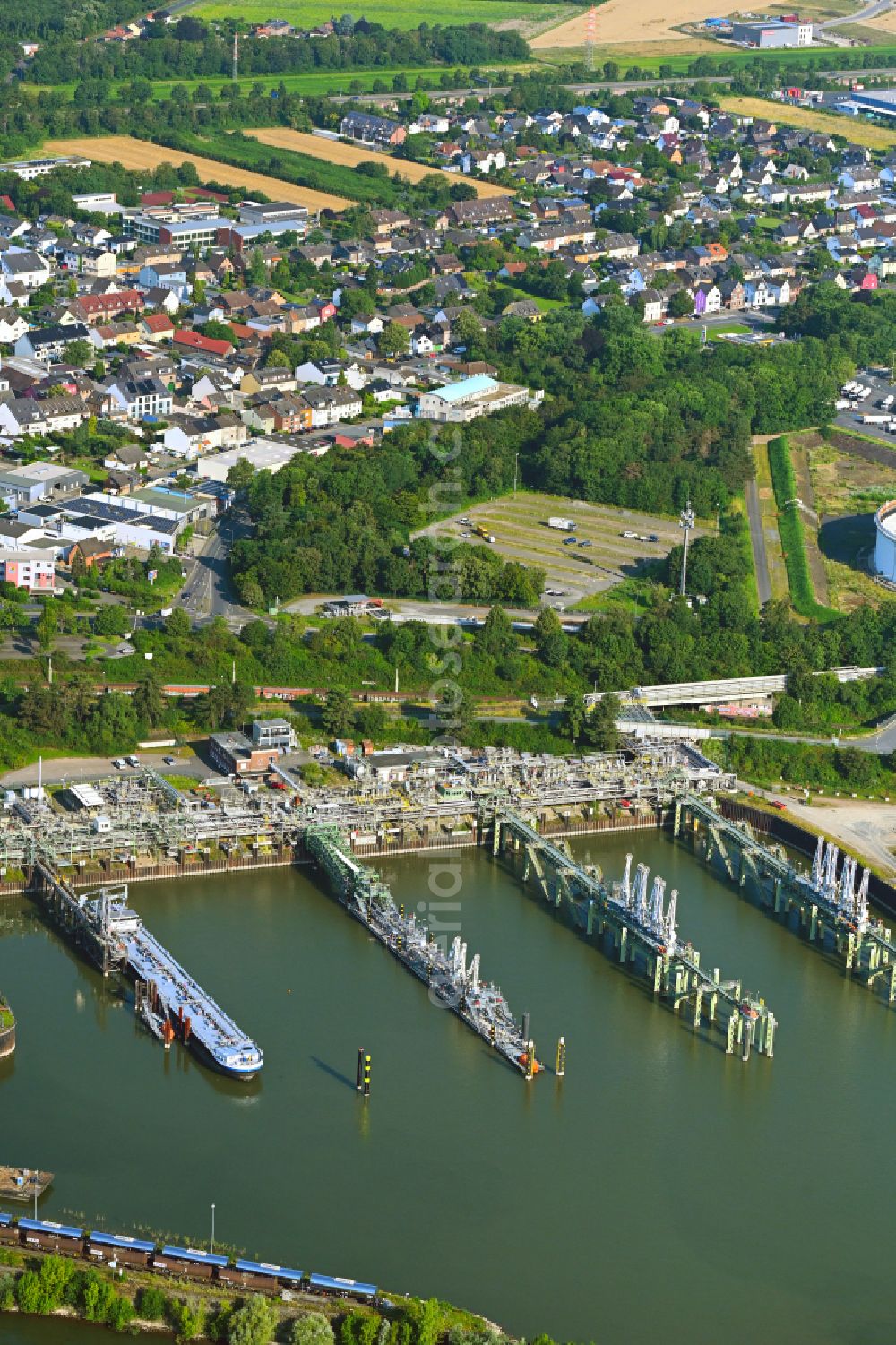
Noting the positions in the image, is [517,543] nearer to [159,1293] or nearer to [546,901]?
[546,901]

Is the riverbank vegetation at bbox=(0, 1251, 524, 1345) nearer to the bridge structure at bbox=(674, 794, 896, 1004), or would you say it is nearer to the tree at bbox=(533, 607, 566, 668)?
the bridge structure at bbox=(674, 794, 896, 1004)

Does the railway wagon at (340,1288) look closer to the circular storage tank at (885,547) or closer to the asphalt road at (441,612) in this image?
the asphalt road at (441,612)

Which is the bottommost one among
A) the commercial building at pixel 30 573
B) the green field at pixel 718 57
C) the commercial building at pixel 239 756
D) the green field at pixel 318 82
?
the commercial building at pixel 239 756

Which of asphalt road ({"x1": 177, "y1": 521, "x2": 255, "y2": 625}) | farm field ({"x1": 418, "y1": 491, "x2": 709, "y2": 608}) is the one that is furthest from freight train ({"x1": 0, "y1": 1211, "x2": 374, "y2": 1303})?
farm field ({"x1": 418, "y1": 491, "x2": 709, "y2": 608})

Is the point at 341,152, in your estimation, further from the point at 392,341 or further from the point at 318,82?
the point at 392,341

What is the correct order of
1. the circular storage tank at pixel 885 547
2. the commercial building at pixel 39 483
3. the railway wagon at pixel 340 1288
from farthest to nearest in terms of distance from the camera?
the commercial building at pixel 39 483 → the circular storage tank at pixel 885 547 → the railway wagon at pixel 340 1288

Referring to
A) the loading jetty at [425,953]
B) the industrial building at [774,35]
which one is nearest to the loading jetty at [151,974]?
the loading jetty at [425,953]
